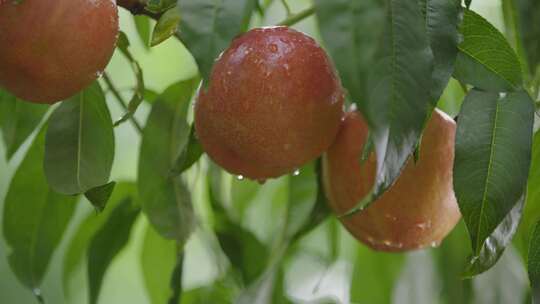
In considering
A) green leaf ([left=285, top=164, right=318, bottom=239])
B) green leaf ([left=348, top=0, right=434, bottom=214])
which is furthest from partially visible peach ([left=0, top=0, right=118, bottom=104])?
green leaf ([left=285, top=164, right=318, bottom=239])

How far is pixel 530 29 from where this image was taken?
88 centimetres

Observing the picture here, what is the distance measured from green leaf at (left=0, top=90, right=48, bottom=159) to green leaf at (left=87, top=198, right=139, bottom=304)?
0.56 feet

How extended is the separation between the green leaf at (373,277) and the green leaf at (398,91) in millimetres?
687

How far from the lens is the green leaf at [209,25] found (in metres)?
0.71

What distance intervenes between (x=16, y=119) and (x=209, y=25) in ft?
1.57

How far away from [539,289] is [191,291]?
560 millimetres

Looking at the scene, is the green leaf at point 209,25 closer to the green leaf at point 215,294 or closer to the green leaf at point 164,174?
the green leaf at point 164,174

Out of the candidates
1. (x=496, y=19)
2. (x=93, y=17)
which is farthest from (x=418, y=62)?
(x=496, y=19)

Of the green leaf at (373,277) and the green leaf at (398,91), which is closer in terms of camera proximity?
the green leaf at (398,91)

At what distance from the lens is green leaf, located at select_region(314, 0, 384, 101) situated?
2.21 feet

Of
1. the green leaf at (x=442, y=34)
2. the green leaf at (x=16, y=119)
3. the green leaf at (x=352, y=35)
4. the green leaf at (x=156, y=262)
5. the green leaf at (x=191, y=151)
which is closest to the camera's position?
the green leaf at (x=352, y=35)

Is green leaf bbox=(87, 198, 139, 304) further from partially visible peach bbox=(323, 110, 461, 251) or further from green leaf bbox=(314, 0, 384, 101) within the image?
green leaf bbox=(314, 0, 384, 101)

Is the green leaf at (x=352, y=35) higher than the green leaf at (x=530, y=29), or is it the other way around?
the green leaf at (x=352, y=35)

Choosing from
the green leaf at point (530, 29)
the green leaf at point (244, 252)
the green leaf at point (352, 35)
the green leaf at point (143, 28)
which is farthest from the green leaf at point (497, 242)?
the green leaf at point (143, 28)
